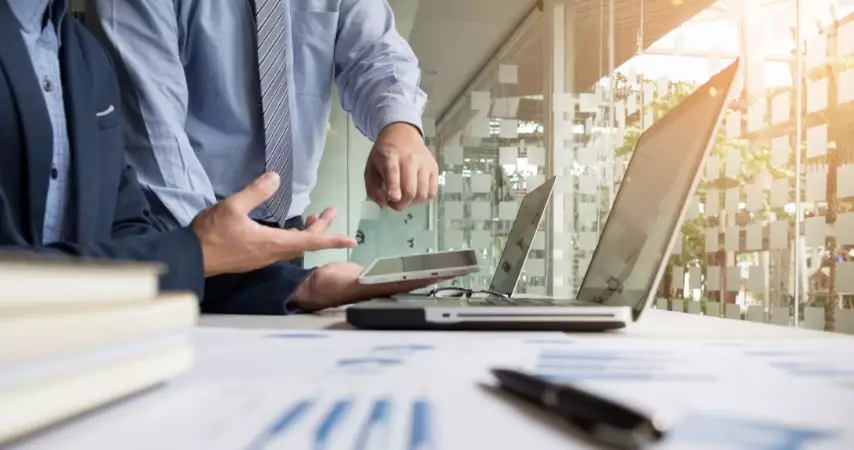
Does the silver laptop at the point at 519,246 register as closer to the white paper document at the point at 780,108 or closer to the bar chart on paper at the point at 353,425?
the white paper document at the point at 780,108

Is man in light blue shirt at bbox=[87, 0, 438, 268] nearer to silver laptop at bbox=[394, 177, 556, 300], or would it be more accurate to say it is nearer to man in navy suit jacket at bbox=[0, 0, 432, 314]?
man in navy suit jacket at bbox=[0, 0, 432, 314]

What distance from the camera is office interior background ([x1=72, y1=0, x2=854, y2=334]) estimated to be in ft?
5.26

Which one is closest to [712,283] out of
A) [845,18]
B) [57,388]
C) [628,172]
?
[845,18]

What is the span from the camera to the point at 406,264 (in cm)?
92

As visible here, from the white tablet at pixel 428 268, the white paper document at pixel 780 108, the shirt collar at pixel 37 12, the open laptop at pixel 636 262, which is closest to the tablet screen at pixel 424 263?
the white tablet at pixel 428 268

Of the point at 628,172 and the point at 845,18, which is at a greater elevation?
the point at 845,18

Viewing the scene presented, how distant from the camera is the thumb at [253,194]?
26.7 inches

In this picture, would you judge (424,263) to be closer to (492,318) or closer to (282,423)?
(492,318)

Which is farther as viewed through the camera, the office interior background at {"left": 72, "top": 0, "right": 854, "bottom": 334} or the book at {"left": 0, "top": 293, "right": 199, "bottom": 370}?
the office interior background at {"left": 72, "top": 0, "right": 854, "bottom": 334}

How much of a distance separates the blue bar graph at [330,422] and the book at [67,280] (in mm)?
86

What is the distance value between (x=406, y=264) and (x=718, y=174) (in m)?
1.40

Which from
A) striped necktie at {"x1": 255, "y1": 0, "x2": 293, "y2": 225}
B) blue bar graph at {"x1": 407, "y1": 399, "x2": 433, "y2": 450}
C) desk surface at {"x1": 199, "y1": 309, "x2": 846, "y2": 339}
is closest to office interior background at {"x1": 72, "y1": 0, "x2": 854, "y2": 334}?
desk surface at {"x1": 199, "y1": 309, "x2": 846, "y2": 339}

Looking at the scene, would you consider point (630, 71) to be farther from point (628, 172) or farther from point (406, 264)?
point (406, 264)

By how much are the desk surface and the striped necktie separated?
0.31 meters
